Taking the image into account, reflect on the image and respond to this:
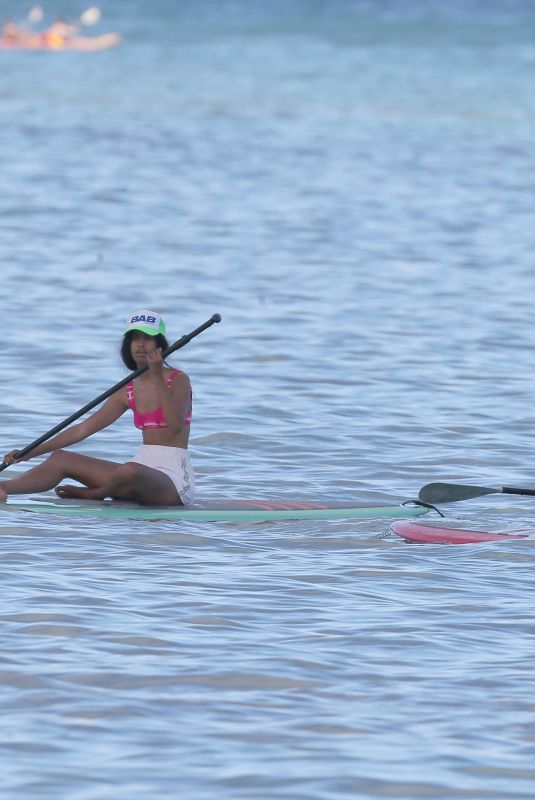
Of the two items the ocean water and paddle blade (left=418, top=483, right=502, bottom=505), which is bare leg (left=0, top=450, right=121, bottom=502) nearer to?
the ocean water

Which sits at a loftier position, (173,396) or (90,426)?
(173,396)

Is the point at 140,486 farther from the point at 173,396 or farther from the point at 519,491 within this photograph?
the point at 519,491

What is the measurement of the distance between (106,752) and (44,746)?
0.72ft

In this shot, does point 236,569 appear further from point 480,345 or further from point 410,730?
point 480,345

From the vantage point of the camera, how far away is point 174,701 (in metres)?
6.86

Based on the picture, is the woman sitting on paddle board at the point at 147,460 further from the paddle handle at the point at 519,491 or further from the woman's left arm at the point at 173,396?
the paddle handle at the point at 519,491

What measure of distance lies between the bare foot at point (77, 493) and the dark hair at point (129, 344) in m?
0.69

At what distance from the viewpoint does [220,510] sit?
985 centimetres

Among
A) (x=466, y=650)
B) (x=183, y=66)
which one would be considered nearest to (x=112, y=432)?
(x=466, y=650)

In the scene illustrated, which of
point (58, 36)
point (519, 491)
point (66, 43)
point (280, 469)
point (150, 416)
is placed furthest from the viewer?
point (66, 43)

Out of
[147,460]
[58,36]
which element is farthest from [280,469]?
[58,36]

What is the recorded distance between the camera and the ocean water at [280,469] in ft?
21.3

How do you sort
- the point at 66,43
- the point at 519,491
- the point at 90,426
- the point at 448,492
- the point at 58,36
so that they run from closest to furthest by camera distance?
the point at 519,491, the point at 448,492, the point at 90,426, the point at 58,36, the point at 66,43

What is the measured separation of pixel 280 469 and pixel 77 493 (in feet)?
6.00
